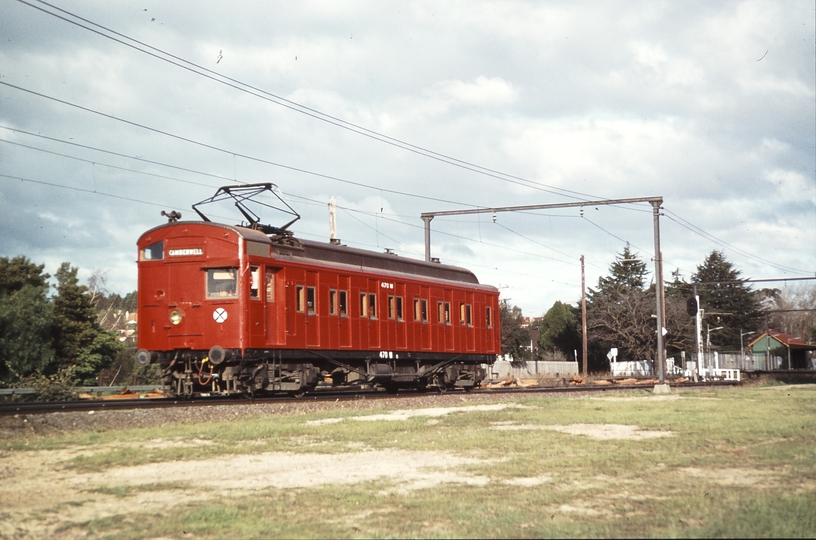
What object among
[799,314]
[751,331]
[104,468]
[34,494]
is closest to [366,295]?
[104,468]

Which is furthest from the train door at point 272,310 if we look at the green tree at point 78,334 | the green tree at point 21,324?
the green tree at point 78,334

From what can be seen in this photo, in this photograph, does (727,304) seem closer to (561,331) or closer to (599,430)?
(561,331)

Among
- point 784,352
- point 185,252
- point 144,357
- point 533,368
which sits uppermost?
point 185,252

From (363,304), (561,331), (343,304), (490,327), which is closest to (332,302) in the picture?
(343,304)

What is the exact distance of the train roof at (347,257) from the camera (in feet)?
66.6

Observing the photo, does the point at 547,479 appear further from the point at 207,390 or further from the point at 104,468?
the point at 207,390

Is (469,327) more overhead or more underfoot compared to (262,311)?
more underfoot

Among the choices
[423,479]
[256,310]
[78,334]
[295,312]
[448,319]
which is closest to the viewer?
[423,479]

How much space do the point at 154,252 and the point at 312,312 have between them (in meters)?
4.21

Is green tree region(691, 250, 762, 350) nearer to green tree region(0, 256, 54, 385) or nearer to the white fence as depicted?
the white fence

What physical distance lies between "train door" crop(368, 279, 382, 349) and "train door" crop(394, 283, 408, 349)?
3.51 feet

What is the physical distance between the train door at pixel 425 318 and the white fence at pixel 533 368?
37719 millimetres

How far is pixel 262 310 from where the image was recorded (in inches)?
778

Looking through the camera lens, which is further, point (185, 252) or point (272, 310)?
point (272, 310)
